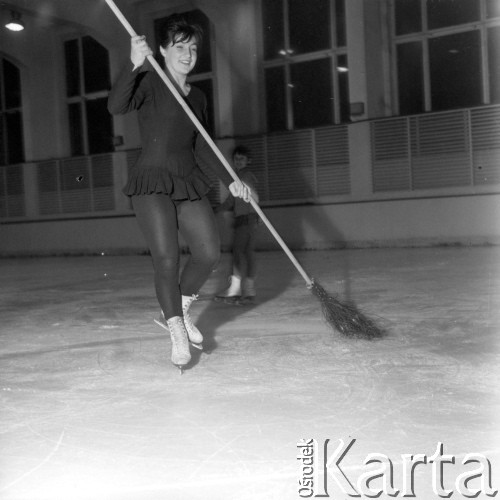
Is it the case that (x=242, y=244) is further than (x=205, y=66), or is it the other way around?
(x=205, y=66)

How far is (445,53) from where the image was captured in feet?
38.7

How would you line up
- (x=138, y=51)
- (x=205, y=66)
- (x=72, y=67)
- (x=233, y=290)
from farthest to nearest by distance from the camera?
1. (x=72, y=67)
2. (x=205, y=66)
3. (x=233, y=290)
4. (x=138, y=51)

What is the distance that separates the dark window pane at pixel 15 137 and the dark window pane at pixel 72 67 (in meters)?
1.59

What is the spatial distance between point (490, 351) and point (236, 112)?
33.9ft

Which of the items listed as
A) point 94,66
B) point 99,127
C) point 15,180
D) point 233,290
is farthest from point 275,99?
point 233,290

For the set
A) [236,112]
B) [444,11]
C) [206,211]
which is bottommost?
[206,211]

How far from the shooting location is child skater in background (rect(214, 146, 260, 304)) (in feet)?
17.9

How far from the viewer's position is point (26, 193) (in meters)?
16.0

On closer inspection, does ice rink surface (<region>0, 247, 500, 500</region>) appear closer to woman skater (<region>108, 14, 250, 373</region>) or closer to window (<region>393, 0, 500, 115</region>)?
woman skater (<region>108, 14, 250, 373</region>)

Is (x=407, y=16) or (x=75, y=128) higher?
(x=407, y=16)

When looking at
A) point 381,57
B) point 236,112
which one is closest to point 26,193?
point 236,112

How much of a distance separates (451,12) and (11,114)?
9.85m

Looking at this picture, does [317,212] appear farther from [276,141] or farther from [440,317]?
[440,317]

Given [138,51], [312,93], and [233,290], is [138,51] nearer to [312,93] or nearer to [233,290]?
[233,290]
